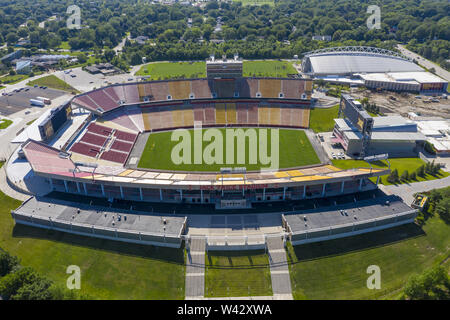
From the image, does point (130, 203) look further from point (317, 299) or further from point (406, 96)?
point (406, 96)

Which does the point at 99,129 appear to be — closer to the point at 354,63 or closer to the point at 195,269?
the point at 195,269

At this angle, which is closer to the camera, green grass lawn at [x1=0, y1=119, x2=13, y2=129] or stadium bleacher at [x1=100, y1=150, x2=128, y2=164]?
stadium bleacher at [x1=100, y1=150, x2=128, y2=164]

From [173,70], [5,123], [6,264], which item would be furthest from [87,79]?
[6,264]

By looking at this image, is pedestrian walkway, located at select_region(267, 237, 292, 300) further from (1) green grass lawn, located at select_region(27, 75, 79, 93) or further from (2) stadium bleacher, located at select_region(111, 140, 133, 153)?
(1) green grass lawn, located at select_region(27, 75, 79, 93)

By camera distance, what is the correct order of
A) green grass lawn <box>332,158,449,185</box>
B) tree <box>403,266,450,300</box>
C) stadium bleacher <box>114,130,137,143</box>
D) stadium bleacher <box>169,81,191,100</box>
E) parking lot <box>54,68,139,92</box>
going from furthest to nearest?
parking lot <box>54,68,139,92</box>, stadium bleacher <box>169,81,191,100</box>, stadium bleacher <box>114,130,137,143</box>, green grass lawn <box>332,158,449,185</box>, tree <box>403,266,450,300</box>

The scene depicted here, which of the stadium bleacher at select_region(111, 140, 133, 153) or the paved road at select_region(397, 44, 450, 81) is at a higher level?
the paved road at select_region(397, 44, 450, 81)

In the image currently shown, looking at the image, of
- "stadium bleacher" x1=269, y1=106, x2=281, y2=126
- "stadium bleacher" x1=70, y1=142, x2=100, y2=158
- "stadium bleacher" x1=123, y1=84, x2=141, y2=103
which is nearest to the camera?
"stadium bleacher" x1=70, y1=142, x2=100, y2=158

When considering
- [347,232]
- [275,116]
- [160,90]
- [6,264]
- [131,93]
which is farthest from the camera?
[160,90]

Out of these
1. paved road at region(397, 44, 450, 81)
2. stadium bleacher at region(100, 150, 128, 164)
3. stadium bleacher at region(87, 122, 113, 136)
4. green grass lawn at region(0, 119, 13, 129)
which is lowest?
stadium bleacher at region(100, 150, 128, 164)

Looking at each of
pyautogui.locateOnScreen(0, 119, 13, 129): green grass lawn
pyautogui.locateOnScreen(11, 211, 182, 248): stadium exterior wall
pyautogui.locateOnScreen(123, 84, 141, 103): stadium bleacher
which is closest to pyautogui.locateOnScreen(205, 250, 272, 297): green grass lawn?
pyautogui.locateOnScreen(11, 211, 182, 248): stadium exterior wall
